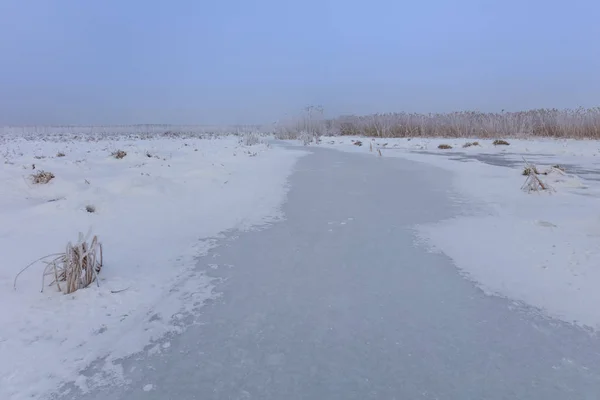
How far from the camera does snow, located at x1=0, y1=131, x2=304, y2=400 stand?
2238mm

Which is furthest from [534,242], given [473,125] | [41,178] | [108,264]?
[473,125]

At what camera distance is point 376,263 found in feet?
12.1

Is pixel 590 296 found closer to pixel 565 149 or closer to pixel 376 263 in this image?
pixel 376 263

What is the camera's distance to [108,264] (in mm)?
3607

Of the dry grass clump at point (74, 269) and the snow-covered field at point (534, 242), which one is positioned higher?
the dry grass clump at point (74, 269)

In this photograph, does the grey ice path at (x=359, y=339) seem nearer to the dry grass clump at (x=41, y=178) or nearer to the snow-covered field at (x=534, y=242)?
the snow-covered field at (x=534, y=242)

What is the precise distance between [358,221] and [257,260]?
1.84 metres

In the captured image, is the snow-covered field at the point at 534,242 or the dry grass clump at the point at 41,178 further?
the dry grass clump at the point at 41,178

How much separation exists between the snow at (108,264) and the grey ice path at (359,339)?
25cm

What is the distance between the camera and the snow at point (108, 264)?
2.24m

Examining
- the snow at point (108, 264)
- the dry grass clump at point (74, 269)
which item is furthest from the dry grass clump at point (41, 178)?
the dry grass clump at point (74, 269)

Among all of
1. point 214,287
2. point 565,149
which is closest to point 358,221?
point 214,287

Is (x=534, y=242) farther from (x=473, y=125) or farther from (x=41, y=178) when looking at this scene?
(x=473, y=125)

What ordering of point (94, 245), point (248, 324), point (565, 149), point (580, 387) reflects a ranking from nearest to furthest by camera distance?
1. point (580, 387)
2. point (248, 324)
3. point (94, 245)
4. point (565, 149)
